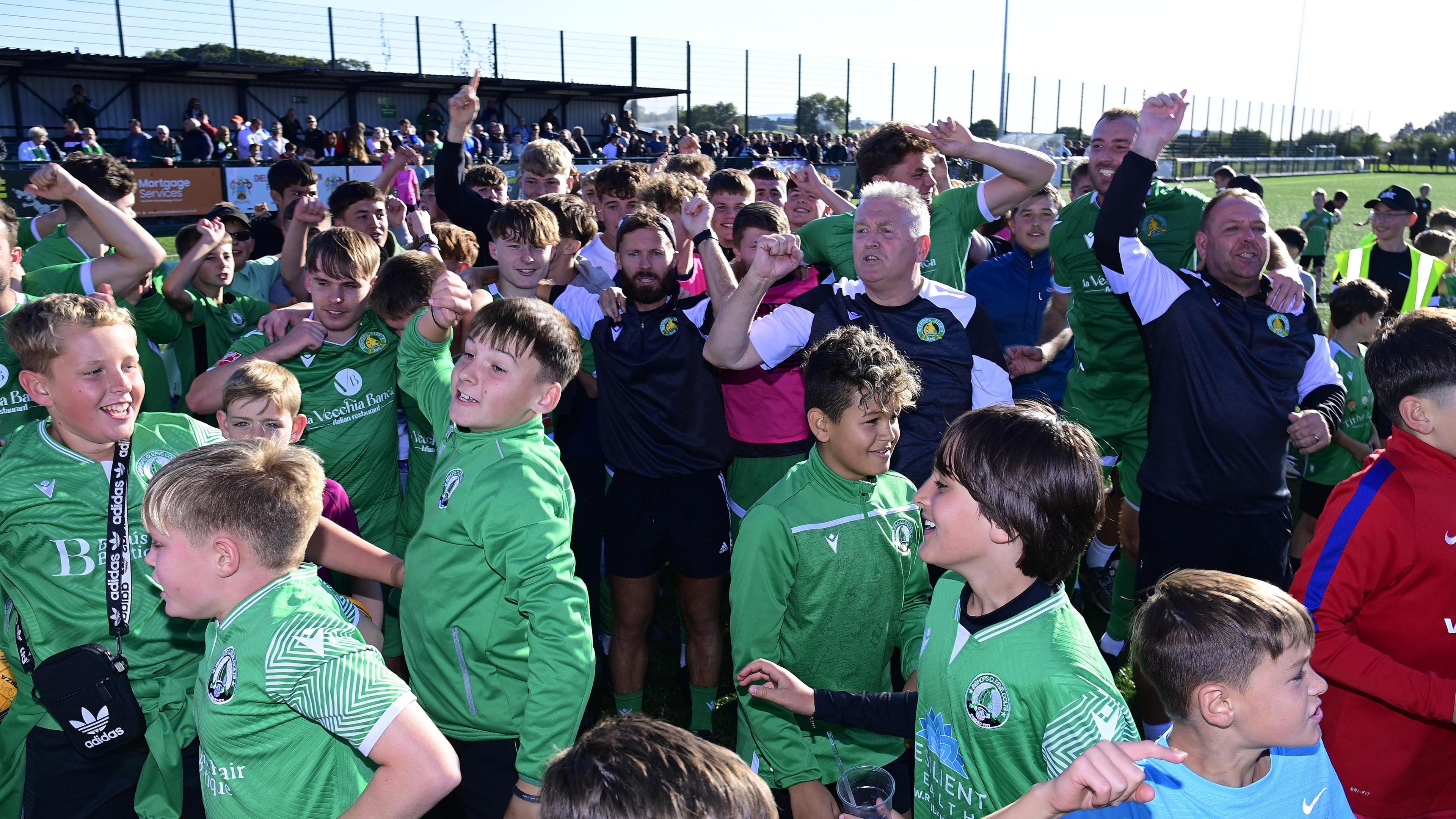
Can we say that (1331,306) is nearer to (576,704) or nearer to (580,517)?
(580,517)

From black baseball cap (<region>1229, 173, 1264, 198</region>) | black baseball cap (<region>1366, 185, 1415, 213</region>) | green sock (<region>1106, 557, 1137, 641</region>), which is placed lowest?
green sock (<region>1106, 557, 1137, 641</region>)

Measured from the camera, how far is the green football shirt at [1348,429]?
5.61 m

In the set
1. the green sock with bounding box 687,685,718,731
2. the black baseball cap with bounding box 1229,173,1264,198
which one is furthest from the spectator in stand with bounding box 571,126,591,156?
the green sock with bounding box 687,685,718,731

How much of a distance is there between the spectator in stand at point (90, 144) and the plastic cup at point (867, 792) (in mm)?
21522

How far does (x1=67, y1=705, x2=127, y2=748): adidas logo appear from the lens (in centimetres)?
269

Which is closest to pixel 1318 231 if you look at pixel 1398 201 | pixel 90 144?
pixel 1398 201

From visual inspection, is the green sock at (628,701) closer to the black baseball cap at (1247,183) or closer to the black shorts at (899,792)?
the black shorts at (899,792)

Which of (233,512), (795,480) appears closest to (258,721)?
(233,512)

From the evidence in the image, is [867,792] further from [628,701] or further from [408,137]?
[408,137]

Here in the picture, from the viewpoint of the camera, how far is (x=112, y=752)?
287cm

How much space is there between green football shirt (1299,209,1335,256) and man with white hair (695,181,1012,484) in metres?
15.6

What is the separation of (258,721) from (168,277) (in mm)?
3564

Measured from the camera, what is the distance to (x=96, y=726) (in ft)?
8.88

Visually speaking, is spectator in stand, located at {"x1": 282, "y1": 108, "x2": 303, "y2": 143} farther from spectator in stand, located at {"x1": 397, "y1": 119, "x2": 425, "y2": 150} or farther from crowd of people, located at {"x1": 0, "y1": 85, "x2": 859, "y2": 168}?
spectator in stand, located at {"x1": 397, "y1": 119, "x2": 425, "y2": 150}
